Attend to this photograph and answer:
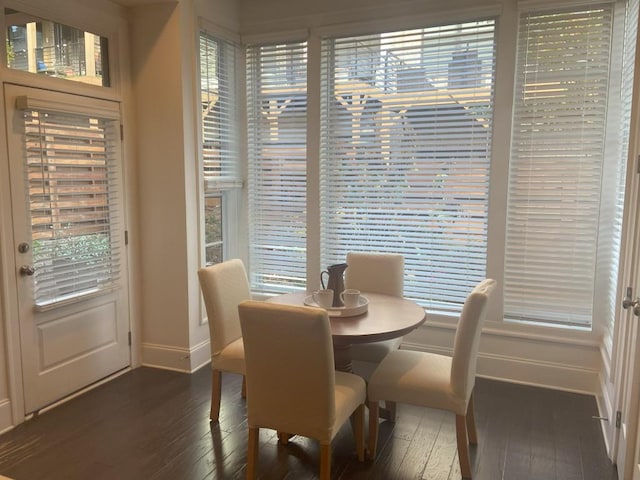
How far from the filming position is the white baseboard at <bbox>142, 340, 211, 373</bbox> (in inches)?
151

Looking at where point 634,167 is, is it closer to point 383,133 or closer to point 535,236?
point 535,236

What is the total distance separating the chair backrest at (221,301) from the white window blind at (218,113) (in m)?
1.12

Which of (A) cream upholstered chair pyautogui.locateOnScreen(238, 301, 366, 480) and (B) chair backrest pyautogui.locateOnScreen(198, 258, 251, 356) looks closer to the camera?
(A) cream upholstered chair pyautogui.locateOnScreen(238, 301, 366, 480)

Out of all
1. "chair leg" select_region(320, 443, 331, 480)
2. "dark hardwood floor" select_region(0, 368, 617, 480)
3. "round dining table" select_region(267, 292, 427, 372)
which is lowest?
"dark hardwood floor" select_region(0, 368, 617, 480)

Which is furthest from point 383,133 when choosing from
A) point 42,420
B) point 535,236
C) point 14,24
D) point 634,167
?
point 42,420

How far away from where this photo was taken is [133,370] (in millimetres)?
3865

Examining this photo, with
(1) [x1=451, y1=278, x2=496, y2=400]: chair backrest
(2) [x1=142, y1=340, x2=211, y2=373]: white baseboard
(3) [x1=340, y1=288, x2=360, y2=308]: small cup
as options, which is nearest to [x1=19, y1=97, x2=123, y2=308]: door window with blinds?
(2) [x1=142, y1=340, x2=211, y2=373]: white baseboard

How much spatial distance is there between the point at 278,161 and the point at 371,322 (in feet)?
7.02

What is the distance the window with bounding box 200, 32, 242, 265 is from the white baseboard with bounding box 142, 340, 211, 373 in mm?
713

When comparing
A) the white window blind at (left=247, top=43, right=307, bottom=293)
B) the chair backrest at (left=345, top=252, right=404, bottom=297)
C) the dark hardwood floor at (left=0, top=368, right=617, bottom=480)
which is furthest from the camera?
the white window blind at (left=247, top=43, right=307, bottom=293)

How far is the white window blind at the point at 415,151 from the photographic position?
3.68 meters

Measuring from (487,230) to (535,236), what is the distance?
328 mm

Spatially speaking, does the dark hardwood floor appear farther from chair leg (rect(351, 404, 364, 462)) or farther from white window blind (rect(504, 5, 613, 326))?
white window blind (rect(504, 5, 613, 326))

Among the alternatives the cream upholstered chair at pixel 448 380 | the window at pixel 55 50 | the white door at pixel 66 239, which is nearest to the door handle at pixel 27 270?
the white door at pixel 66 239
